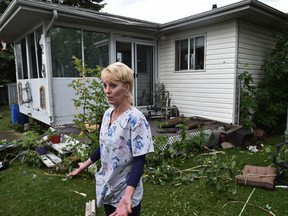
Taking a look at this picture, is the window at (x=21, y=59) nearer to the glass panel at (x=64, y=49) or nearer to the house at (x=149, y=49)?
the house at (x=149, y=49)

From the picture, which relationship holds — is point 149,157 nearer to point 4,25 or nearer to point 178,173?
point 178,173

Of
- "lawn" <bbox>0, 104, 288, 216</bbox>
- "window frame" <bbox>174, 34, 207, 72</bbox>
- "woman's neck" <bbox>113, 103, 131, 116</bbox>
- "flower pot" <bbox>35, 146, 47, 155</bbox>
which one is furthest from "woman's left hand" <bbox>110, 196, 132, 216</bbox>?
"window frame" <bbox>174, 34, 207, 72</bbox>

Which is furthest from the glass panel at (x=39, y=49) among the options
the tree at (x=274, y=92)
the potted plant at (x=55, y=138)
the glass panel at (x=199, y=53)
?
the tree at (x=274, y=92)

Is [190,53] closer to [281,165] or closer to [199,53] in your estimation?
[199,53]

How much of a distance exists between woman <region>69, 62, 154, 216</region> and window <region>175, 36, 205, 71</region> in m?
5.54

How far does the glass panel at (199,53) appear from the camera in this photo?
6496 mm

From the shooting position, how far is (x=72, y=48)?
595 centimetres

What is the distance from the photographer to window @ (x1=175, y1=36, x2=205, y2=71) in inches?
257

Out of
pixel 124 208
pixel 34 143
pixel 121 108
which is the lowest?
pixel 34 143

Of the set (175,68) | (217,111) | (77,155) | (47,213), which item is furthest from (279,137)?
(47,213)

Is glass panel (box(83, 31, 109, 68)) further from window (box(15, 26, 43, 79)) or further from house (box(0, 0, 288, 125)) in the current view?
window (box(15, 26, 43, 79))

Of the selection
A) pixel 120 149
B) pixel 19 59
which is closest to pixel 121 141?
pixel 120 149

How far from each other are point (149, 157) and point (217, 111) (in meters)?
3.03

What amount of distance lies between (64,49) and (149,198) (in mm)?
4442
